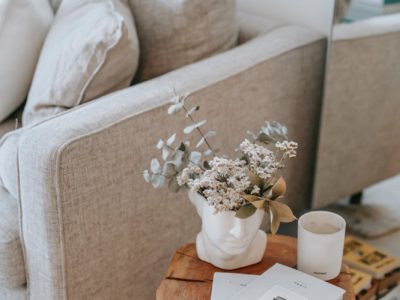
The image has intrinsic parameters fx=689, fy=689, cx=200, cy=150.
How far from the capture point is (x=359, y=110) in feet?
6.62

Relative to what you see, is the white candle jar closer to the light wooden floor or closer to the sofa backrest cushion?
the light wooden floor

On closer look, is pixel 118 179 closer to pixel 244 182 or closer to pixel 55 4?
pixel 244 182

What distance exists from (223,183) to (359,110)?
954 millimetres

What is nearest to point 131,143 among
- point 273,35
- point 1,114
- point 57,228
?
point 57,228

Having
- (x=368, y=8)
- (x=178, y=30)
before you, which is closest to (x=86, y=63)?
(x=178, y=30)

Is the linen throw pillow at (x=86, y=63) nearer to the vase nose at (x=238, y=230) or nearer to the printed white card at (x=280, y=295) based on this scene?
the vase nose at (x=238, y=230)

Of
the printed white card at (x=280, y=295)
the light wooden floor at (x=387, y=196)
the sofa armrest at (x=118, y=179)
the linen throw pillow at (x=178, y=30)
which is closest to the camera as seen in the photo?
the printed white card at (x=280, y=295)

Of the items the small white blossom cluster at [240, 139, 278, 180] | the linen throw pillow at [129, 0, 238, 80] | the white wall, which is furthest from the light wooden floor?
the small white blossom cluster at [240, 139, 278, 180]

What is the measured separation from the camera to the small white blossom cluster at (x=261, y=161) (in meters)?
1.17

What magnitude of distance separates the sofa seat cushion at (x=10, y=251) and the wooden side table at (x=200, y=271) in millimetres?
333

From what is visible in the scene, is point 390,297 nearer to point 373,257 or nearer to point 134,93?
point 373,257

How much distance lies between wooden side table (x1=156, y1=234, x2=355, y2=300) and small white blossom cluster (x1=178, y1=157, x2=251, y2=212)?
16 cm

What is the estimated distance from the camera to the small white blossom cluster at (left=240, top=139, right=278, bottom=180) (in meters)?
1.17

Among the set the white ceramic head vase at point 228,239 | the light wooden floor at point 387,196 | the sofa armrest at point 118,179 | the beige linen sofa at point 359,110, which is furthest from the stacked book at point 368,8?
the white ceramic head vase at point 228,239
